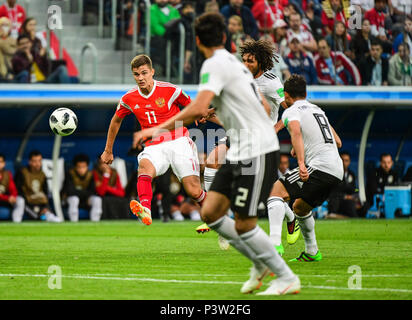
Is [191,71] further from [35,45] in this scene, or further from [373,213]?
[373,213]

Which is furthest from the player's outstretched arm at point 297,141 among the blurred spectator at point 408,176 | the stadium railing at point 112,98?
the blurred spectator at point 408,176

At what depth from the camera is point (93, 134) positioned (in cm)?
2058

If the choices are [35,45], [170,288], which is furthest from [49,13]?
[170,288]

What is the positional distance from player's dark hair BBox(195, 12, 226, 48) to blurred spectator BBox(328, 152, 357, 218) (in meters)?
13.3

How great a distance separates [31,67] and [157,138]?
7.48 metres

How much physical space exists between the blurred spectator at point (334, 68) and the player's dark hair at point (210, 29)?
41.9 ft

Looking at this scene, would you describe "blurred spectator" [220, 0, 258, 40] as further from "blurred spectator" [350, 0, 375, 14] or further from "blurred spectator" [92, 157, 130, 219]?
"blurred spectator" [92, 157, 130, 219]

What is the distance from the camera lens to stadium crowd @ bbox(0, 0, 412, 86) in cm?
1841

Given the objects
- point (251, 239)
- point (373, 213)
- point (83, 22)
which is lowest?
point (373, 213)
